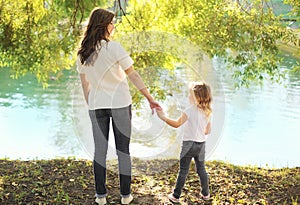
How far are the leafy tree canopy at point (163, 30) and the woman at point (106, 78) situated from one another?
2.01 metres

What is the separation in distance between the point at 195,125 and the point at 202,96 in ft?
0.69

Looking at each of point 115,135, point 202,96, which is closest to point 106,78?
point 115,135

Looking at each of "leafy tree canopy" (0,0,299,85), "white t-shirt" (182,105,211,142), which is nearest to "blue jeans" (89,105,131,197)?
"white t-shirt" (182,105,211,142)

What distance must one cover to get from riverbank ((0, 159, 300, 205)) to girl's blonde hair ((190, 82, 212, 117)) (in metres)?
0.77

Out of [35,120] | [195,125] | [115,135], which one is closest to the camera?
[115,135]

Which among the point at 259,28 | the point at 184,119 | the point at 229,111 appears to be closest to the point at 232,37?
the point at 259,28

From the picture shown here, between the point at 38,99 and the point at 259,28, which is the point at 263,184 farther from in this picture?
the point at 38,99

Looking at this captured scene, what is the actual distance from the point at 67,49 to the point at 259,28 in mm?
2231

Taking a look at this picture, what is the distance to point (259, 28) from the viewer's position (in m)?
4.72

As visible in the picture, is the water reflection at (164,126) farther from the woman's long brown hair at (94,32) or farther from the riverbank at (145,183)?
the woman's long brown hair at (94,32)

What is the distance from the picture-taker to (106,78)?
275 centimetres

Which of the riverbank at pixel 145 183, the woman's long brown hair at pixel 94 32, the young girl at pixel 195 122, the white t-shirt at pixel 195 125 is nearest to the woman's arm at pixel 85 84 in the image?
the woman's long brown hair at pixel 94 32

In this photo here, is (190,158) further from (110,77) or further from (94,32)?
(94,32)

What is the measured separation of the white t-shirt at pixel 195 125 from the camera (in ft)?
9.75
